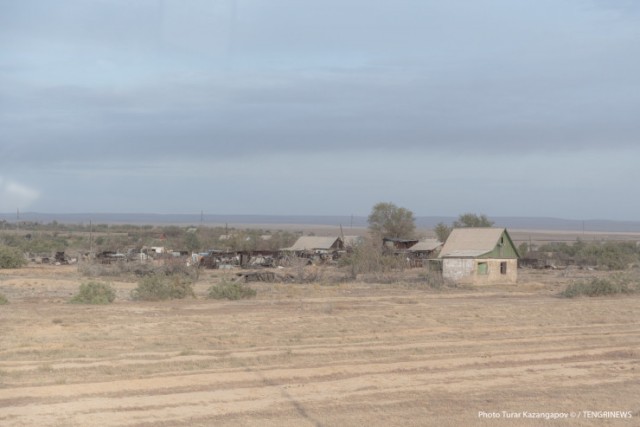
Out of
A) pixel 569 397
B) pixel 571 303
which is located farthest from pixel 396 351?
pixel 571 303

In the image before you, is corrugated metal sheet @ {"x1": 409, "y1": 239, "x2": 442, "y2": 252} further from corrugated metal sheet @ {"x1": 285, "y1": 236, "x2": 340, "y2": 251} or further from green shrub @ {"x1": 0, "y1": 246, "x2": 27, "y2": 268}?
green shrub @ {"x1": 0, "y1": 246, "x2": 27, "y2": 268}

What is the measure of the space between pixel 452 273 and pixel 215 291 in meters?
17.6

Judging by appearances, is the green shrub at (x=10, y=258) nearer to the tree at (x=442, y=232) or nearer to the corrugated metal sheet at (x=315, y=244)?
the corrugated metal sheet at (x=315, y=244)

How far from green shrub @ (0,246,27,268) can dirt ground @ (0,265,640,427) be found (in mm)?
37506

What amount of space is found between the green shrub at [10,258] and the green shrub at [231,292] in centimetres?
3410

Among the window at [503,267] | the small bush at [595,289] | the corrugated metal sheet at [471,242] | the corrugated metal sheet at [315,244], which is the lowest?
the small bush at [595,289]

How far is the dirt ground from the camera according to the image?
12.8 metres

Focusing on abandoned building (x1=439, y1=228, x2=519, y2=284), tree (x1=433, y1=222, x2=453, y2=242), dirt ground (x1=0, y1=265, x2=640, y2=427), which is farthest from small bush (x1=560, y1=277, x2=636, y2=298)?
tree (x1=433, y1=222, x2=453, y2=242)

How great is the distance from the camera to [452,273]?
4894 centimetres

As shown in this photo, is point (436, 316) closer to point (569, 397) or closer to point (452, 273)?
point (569, 397)

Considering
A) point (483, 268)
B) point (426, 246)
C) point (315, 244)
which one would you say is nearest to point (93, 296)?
point (483, 268)

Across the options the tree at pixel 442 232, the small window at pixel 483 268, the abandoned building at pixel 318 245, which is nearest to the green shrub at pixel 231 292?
the small window at pixel 483 268

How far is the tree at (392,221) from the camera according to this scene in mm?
91188

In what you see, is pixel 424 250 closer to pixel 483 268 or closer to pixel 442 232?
pixel 442 232
